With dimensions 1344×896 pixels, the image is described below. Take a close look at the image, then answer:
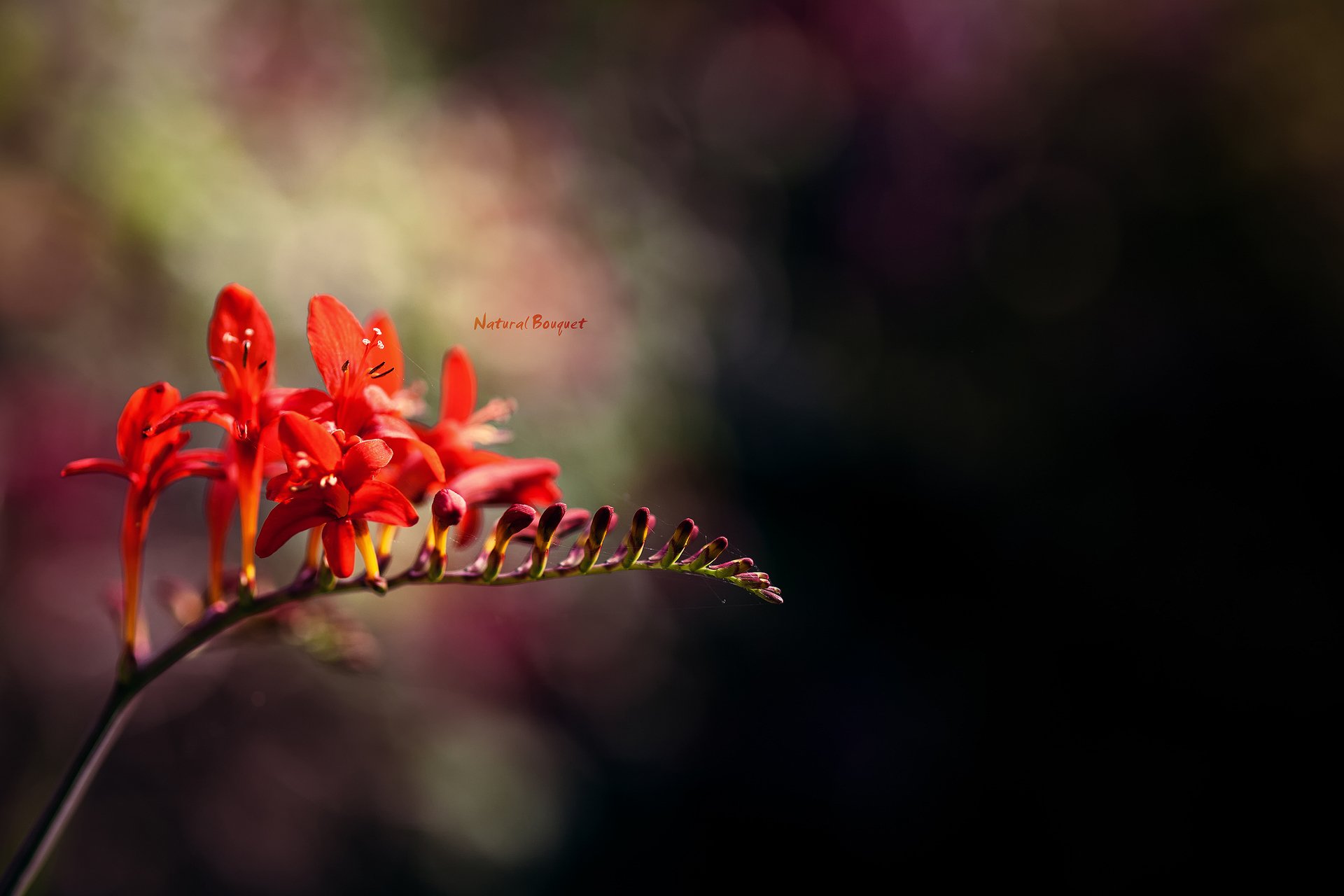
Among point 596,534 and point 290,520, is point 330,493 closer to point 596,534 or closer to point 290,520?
point 290,520

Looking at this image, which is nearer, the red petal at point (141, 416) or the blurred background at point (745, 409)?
the red petal at point (141, 416)

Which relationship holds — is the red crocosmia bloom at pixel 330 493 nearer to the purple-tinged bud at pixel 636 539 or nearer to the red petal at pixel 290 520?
the red petal at pixel 290 520

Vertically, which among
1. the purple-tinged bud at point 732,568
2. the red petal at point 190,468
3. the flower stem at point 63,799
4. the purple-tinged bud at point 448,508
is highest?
the purple-tinged bud at point 732,568

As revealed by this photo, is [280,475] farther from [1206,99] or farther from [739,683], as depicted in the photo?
[1206,99]

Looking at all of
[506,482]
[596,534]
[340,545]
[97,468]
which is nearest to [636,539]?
[596,534]

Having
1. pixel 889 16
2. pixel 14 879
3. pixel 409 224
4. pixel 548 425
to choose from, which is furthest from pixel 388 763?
pixel 889 16

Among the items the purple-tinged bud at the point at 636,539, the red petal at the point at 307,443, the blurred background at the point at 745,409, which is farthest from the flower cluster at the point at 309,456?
the blurred background at the point at 745,409
